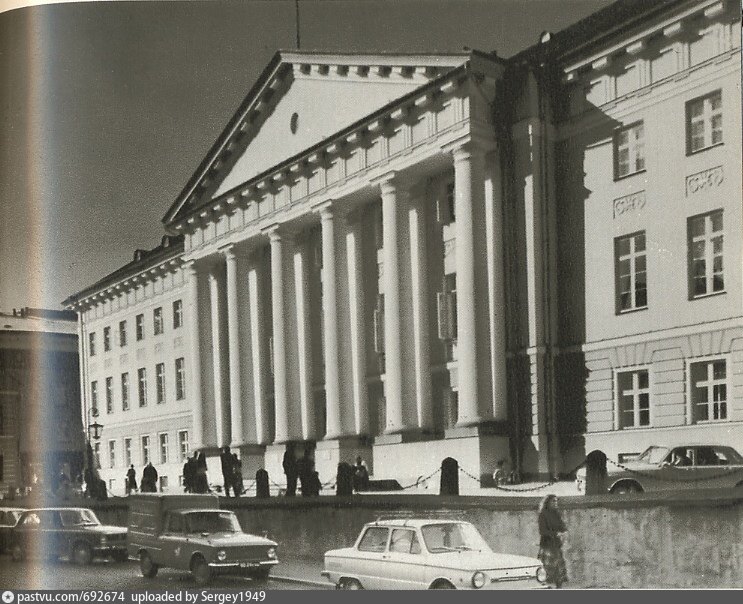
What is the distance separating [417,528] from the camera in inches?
307

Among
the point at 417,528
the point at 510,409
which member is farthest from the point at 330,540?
the point at 510,409

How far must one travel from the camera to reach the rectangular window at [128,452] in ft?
32.3

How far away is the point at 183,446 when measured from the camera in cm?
998

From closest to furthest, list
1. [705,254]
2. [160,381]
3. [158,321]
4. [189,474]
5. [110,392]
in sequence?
[705,254] → [189,474] → [160,381] → [158,321] → [110,392]

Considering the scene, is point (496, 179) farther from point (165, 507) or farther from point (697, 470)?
point (165, 507)

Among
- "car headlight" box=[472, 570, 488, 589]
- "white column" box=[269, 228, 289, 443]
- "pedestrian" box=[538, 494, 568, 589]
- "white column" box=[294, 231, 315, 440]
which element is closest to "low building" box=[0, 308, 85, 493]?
"white column" box=[269, 228, 289, 443]

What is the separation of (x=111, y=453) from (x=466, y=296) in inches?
157

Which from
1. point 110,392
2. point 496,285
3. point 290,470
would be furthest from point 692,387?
point 110,392

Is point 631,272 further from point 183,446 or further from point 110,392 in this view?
point 110,392

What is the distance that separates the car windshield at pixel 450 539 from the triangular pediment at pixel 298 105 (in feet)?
12.8

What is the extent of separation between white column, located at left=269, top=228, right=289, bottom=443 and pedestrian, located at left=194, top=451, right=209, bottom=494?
0.77 meters

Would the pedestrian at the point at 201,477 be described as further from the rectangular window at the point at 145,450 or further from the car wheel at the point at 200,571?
the car wheel at the point at 200,571

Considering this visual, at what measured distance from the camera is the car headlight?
7512 mm

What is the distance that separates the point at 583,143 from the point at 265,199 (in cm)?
317
